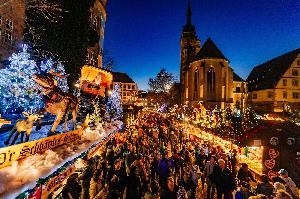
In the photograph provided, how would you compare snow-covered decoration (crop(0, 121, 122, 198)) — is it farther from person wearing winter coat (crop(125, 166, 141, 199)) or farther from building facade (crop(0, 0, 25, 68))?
building facade (crop(0, 0, 25, 68))

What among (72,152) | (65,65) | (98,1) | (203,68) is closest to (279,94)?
(203,68)

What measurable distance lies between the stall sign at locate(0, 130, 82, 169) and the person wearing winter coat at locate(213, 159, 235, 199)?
5297mm

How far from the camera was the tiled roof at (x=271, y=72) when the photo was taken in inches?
1945

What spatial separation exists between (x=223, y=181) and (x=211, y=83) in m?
47.7

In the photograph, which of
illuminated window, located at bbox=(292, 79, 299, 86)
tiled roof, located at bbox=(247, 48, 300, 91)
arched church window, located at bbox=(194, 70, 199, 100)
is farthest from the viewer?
arched church window, located at bbox=(194, 70, 199, 100)

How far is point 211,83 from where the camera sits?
54.5 metres

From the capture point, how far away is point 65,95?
32.9 ft

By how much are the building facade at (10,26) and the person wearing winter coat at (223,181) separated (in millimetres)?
16810

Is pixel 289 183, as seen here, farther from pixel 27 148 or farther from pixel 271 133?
pixel 271 133

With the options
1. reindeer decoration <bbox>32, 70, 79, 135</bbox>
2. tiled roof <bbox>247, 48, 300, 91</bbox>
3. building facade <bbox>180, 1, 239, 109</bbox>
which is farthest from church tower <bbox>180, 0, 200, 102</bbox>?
reindeer decoration <bbox>32, 70, 79, 135</bbox>

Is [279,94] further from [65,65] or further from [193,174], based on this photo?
[193,174]

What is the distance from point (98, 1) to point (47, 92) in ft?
79.3

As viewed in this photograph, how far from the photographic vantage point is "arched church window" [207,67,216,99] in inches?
2137

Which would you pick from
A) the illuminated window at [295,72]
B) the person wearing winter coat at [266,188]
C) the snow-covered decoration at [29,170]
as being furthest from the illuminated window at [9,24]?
the illuminated window at [295,72]
